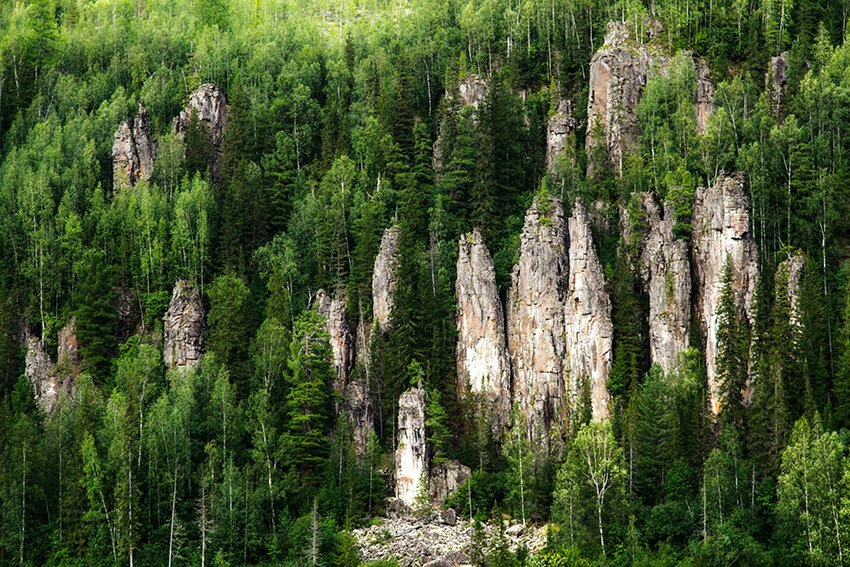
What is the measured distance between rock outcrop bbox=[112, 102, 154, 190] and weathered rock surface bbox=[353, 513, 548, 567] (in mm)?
54643

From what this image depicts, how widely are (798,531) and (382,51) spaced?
85.1m

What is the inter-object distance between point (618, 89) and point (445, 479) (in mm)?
49213

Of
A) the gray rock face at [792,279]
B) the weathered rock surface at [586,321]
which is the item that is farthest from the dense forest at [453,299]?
the gray rock face at [792,279]

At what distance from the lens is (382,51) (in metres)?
154

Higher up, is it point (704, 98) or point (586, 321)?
point (704, 98)

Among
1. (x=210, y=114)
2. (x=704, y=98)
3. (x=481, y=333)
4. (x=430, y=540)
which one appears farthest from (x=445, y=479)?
(x=210, y=114)

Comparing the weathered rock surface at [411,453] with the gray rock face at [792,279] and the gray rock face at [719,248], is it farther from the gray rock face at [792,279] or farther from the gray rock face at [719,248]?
the gray rock face at [792,279]

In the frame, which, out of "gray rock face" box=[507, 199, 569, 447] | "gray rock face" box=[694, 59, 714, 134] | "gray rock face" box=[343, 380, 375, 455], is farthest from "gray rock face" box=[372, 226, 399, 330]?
"gray rock face" box=[694, 59, 714, 134]

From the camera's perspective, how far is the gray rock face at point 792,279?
108m

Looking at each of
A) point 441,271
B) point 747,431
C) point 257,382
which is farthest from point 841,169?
point 257,382

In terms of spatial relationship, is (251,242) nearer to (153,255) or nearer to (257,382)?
(153,255)

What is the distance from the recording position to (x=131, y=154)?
138125 millimetres

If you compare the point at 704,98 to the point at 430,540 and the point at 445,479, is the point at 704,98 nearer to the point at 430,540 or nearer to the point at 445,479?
the point at 445,479

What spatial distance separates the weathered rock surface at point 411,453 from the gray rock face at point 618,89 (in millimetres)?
36438
